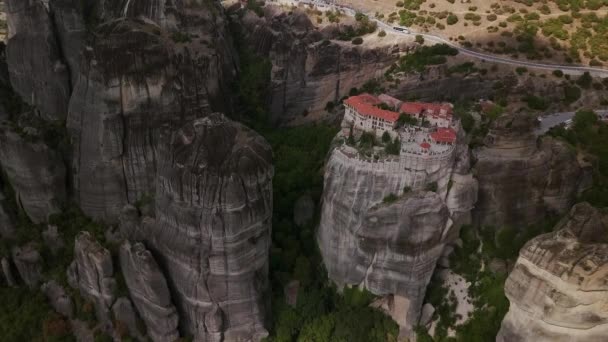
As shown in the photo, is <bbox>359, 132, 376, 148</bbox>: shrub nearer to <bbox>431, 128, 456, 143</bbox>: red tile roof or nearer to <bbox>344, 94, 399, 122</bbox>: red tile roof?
<bbox>344, 94, 399, 122</bbox>: red tile roof

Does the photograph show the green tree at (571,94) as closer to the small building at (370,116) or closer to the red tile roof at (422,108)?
the red tile roof at (422,108)

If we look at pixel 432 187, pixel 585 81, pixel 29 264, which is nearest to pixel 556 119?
pixel 585 81

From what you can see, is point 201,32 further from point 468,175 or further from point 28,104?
point 468,175

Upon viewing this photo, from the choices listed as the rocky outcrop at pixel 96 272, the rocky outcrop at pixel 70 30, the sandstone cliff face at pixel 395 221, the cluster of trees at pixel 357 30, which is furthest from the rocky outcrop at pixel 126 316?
the cluster of trees at pixel 357 30

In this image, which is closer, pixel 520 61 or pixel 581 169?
pixel 581 169

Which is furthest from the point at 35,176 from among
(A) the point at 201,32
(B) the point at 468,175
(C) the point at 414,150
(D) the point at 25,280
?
(B) the point at 468,175
